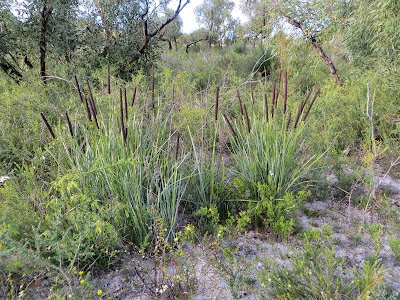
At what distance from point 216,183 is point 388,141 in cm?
210

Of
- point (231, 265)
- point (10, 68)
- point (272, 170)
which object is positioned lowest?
point (231, 265)

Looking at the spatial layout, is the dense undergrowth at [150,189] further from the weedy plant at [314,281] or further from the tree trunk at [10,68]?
the tree trunk at [10,68]

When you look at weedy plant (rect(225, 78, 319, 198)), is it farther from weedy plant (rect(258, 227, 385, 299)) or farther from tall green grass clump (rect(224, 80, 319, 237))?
weedy plant (rect(258, 227, 385, 299))

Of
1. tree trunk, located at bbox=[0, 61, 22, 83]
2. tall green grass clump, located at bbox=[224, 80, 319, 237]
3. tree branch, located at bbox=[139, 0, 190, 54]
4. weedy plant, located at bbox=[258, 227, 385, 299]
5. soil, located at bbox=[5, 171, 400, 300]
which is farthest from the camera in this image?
tree branch, located at bbox=[139, 0, 190, 54]

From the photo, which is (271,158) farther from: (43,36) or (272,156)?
(43,36)

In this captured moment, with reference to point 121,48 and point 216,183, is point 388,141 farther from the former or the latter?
point 121,48

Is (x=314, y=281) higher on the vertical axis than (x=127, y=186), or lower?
lower

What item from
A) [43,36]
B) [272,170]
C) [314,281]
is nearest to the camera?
[314,281]

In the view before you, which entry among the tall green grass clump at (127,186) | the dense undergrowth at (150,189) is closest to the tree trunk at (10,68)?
the dense undergrowth at (150,189)

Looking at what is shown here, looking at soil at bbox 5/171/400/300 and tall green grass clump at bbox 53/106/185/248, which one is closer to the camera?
soil at bbox 5/171/400/300

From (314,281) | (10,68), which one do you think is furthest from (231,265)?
(10,68)

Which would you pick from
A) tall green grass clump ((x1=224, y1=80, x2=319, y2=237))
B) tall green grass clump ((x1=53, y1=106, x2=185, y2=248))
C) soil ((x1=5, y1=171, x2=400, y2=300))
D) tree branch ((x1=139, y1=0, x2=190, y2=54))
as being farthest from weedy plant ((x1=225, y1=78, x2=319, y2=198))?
tree branch ((x1=139, y1=0, x2=190, y2=54))

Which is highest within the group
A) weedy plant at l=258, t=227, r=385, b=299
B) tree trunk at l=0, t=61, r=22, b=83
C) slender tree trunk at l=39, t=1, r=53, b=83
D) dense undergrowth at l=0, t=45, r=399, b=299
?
slender tree trunk at l=39, t=1, r=53, b=83

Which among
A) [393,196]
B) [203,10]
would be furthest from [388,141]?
[203,10]
